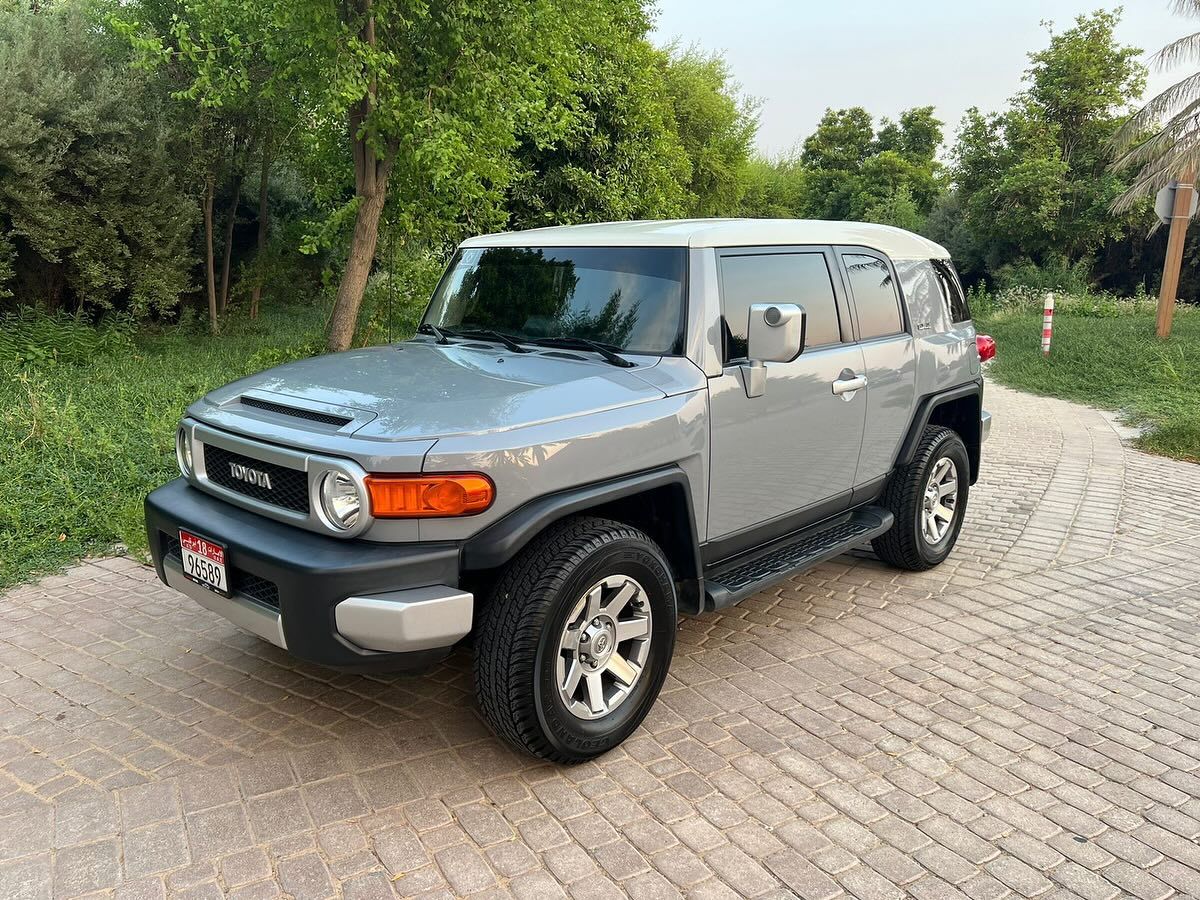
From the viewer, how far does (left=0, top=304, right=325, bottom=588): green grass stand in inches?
222

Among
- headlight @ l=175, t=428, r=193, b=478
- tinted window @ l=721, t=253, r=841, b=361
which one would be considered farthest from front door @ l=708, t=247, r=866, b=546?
headlight @ l=175, t=428, r=193, b=478

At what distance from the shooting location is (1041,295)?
83.9ft

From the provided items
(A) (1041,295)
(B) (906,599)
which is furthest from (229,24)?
(A) (1041,295)

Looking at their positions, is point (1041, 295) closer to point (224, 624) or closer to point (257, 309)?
point (257, 309)

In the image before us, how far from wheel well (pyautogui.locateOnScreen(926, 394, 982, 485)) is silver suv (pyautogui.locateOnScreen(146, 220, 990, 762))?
79 centimetres

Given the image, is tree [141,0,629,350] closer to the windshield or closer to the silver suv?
the windshield

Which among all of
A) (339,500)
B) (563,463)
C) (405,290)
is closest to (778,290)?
(563,463)

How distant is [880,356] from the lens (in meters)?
4.73

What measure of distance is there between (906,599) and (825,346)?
1.67m

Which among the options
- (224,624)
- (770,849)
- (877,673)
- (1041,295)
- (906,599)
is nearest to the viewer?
(770,849)

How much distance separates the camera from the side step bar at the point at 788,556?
3.82m

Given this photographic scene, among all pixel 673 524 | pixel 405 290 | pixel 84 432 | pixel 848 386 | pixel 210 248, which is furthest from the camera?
pixel 210 248

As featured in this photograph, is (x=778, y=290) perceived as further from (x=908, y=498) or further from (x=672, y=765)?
(x=672, y=765)

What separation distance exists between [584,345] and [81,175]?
1060cm
